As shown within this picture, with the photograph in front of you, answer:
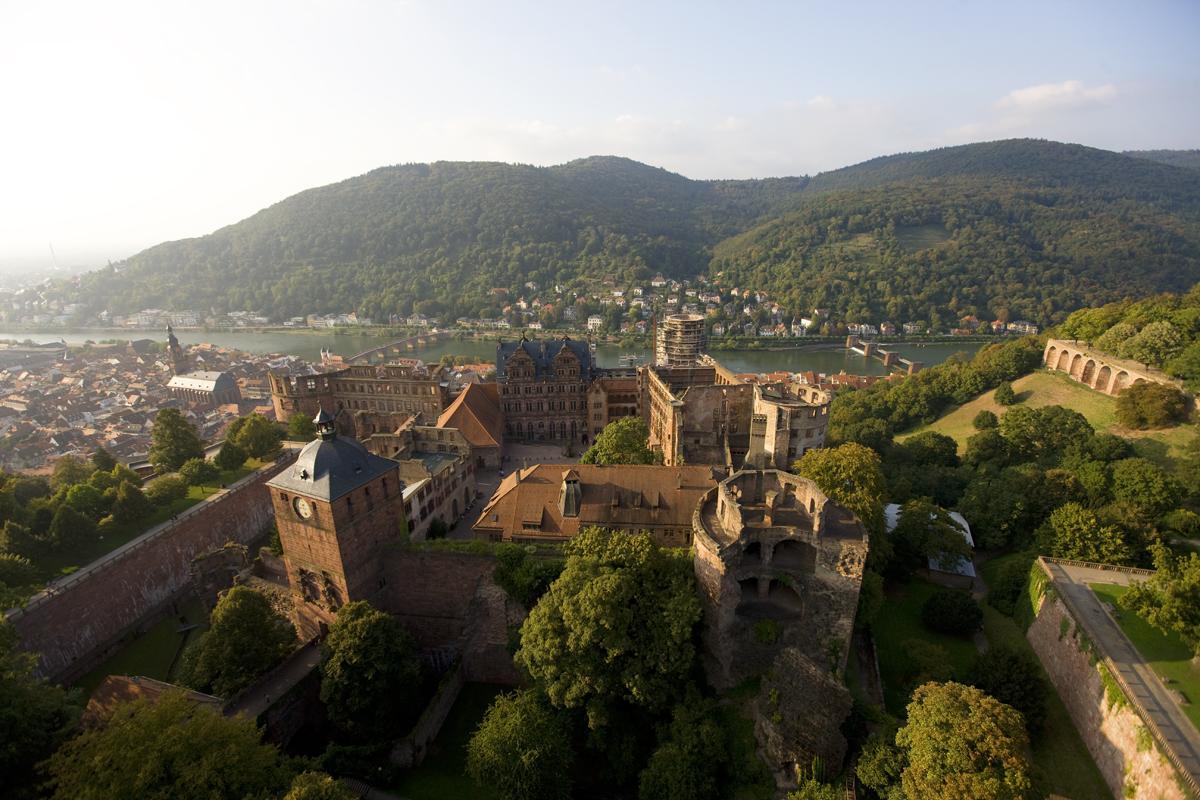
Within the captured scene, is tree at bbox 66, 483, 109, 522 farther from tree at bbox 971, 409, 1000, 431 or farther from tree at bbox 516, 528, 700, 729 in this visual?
tree at bbox 971, 409, 1000, 431

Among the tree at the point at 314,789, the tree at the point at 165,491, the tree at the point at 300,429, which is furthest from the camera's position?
the tree at the point at 300,429

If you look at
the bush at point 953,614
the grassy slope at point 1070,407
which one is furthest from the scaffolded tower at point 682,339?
the bush at point 953,614

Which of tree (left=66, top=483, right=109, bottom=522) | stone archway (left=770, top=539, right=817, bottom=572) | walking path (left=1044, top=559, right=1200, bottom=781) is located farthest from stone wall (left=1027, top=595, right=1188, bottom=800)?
tree (left=66, top=483, right=109, bottom=522)

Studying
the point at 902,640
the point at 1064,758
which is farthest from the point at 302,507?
the point at 1064,758

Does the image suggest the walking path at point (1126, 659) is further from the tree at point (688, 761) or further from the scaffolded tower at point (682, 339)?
the scaffolded tower at point (682, 339)

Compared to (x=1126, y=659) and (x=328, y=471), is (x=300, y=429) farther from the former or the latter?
(x=1126, y=659)
